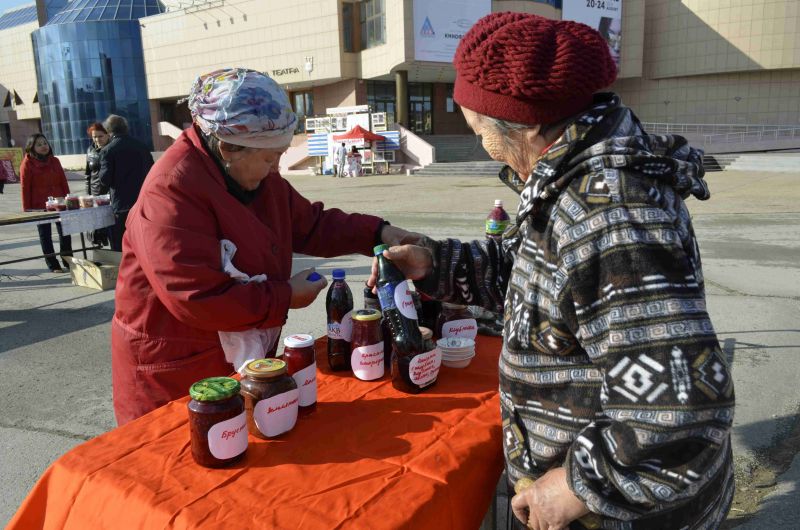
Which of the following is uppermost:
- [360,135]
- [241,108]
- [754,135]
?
[360,135]

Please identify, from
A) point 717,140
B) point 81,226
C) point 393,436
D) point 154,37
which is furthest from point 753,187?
point 154,37

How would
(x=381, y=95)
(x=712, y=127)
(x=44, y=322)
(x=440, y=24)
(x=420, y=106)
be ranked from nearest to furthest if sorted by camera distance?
(x=44, y=322)
(x=440, y=24)
(x=712, y=127)
(x=381, y=95)
(x=420, y=106)

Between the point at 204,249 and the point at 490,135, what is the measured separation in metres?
0.99

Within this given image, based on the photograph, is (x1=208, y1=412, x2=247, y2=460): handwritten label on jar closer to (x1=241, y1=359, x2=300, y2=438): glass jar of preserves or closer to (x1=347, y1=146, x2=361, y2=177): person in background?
(x1=241, y1=359, x2=300, y2=438): glass jar of preserves

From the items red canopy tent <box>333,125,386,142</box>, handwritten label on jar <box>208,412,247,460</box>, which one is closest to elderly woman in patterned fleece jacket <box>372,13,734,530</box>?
handwritten label on jar <box>208,412,247,460</box>

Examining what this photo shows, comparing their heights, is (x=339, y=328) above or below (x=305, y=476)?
above

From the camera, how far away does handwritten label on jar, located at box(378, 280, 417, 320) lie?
6.15 ft

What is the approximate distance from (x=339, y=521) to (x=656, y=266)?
867 millimetres

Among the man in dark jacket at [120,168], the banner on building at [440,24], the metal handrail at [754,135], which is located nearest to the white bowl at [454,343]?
the man in dark jacket at [120,168]

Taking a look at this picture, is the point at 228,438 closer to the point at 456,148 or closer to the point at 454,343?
the point at 454,343

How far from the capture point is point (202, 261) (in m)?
1.82

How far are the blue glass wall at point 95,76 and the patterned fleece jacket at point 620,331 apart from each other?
49.6m

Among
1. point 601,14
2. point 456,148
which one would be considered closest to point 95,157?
point 456,148

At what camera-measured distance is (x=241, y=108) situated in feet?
6.06
